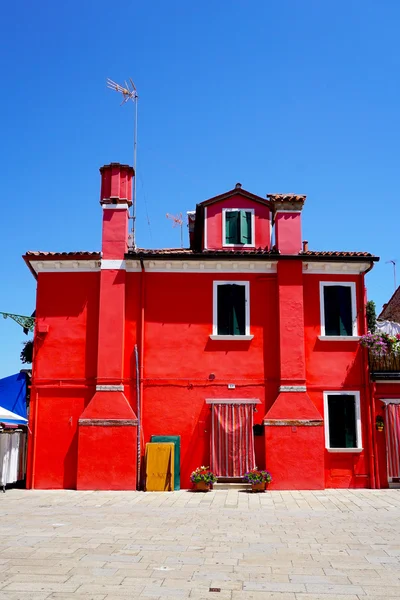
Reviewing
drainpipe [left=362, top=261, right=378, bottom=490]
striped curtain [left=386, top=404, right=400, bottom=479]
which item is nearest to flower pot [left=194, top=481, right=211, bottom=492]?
drainpipe [left=362, top=261, right=378, bottom=490]

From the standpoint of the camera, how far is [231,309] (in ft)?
60.2

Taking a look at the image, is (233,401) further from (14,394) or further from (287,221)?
(14,394)

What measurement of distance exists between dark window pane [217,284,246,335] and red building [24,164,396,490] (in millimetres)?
34

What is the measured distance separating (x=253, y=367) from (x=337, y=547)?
Result: 8.91m

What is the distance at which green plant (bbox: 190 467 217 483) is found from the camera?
54.5ft

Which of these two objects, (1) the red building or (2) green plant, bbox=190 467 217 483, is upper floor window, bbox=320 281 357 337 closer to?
(1) the red building

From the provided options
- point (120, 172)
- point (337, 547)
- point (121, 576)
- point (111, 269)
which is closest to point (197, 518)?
point (337, 547)

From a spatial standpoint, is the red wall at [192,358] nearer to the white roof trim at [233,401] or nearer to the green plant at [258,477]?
the white roof trim at [233,401]

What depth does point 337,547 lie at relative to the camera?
930 centimetres

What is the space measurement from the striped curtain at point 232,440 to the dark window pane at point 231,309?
234 cm

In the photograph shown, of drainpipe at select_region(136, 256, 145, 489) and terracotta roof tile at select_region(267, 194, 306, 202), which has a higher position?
terracotta roof tile at select_region(267, 194, 306, 202)

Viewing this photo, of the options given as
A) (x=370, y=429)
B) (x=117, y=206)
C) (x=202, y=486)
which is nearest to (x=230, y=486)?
(x=202, y=486)

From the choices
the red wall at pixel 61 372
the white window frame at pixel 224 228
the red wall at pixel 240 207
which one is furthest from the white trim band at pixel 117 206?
the white window frame at pixel 224 228

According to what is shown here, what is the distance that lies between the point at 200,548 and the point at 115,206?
12027 millimetres
